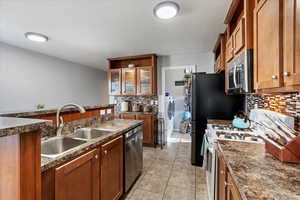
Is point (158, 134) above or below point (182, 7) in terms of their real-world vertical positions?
below

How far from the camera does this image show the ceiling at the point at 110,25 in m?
1.88

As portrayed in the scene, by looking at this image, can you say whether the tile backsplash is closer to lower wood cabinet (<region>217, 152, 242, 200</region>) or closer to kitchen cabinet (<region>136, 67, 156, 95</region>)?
lower wood cabinet (<region>217, 152, 242, 200</region>)

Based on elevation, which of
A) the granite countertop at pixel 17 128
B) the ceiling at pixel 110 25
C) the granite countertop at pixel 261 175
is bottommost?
the granite countertop at pixel 261 175

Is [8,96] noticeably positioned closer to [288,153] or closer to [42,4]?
[42,4]

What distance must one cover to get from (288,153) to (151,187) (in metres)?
1.79

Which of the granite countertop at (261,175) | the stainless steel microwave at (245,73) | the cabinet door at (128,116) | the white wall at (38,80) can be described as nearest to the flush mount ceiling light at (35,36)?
the white wall at (38,80)

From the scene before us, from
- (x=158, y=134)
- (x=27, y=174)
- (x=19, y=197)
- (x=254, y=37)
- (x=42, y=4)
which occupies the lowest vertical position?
(x=158, y=134)

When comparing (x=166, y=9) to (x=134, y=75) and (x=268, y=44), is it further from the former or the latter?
(x=134, y=75)

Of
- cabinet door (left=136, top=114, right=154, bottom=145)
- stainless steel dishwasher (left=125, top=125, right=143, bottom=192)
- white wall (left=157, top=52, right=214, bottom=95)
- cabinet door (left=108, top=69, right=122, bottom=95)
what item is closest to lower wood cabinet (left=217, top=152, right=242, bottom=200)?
stainless steel dishwasher (left=125, top=125, right=143, bottom=192)

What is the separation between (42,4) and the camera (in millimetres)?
1843

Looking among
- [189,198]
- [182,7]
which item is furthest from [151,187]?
[182,7]

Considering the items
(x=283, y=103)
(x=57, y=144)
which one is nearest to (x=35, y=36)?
(x=57, y=144)

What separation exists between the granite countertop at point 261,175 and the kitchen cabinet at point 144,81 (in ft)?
9.78

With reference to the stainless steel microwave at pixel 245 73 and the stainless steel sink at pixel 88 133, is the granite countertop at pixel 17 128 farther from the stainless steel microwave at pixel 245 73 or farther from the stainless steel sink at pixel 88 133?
the stainless steel microwave at pixel 245 73
